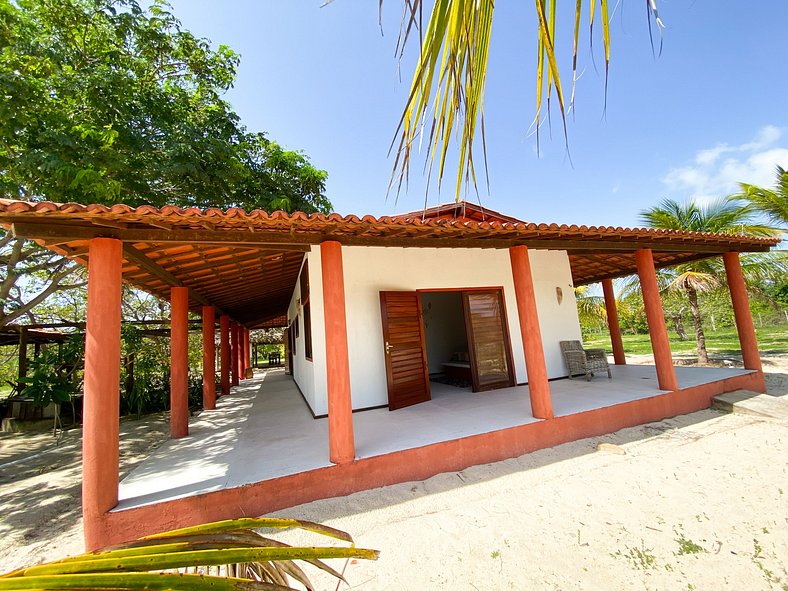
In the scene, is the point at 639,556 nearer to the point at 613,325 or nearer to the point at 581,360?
the point at 581,360

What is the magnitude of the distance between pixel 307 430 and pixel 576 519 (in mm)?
3889

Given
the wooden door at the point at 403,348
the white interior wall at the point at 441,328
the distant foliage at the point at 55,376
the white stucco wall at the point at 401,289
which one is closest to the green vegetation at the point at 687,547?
the wooden door at the point at 403,348

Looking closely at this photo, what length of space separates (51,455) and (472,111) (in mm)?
10400

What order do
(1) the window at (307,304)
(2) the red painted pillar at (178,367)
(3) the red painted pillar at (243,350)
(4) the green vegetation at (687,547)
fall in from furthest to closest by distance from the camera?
(3) the red painted pillar at (243,350), (1) the window at (307,304), (2) the red painted pillar at (178,367), (4) the green vegetation at (687,547)

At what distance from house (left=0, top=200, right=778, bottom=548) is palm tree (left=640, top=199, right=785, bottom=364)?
3.75 m

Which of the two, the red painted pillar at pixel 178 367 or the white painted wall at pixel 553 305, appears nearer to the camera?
the red painted pillar at pixel 178 367

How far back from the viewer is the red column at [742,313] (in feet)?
24.2

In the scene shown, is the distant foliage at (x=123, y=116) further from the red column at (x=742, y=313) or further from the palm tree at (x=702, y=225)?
the palm tree at (x=702, y=225)

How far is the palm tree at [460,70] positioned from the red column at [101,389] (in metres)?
3.81

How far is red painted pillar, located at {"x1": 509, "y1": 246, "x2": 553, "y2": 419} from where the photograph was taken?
5062mm

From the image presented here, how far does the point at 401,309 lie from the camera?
660cm

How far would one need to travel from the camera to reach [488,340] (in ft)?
24.7

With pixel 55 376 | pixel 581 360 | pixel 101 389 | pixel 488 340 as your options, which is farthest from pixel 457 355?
pixel 55 376

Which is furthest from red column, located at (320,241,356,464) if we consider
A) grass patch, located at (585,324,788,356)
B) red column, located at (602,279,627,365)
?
grass patch, located at (585,324,788,356)
